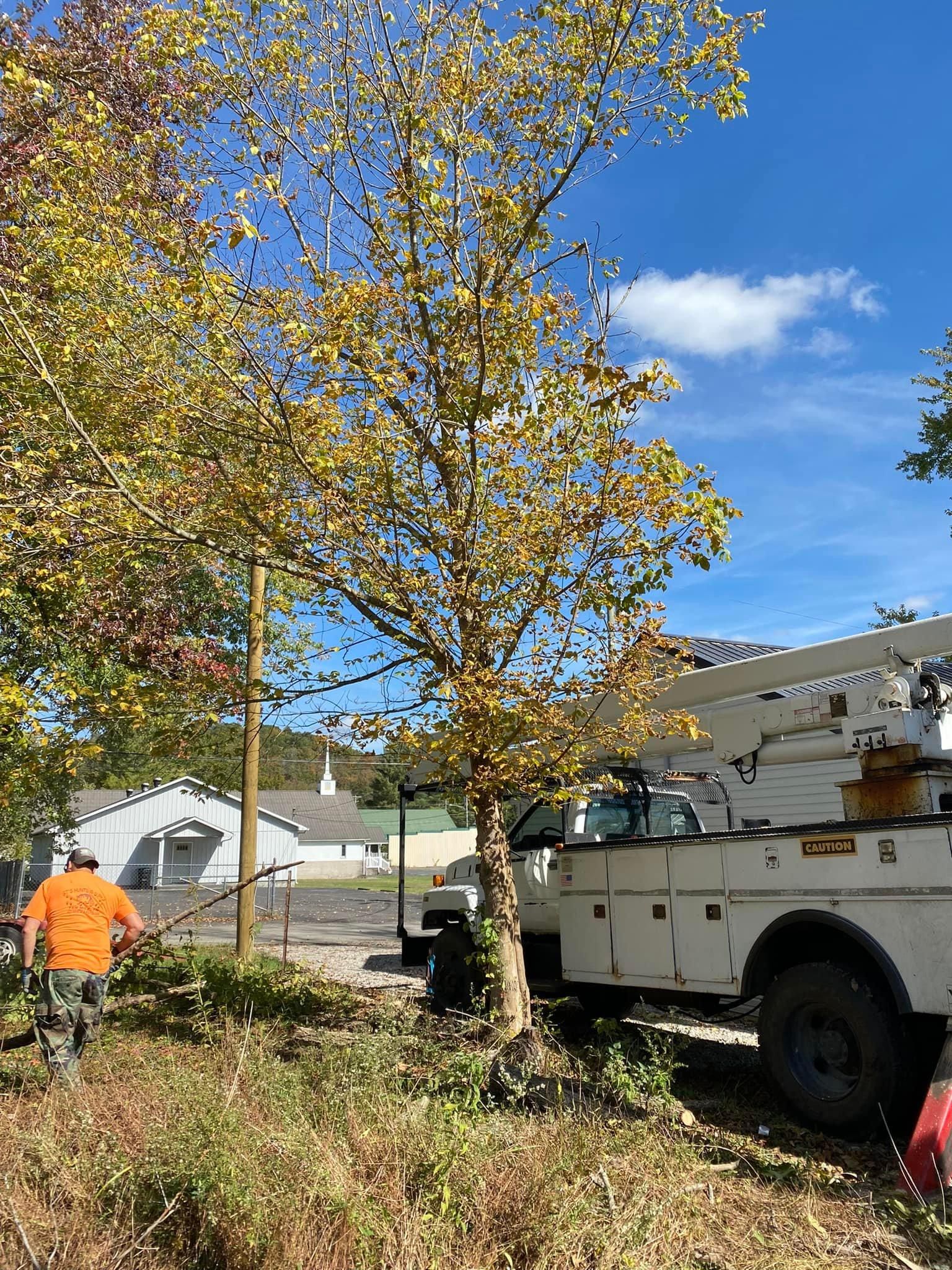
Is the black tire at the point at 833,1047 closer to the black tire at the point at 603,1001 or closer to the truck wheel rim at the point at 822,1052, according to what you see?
the truck wheel rim at the point at 822,1052

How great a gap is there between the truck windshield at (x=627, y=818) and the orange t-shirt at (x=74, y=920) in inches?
169

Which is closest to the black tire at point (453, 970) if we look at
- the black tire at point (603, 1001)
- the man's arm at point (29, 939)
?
the black tire at point (603, 1001)

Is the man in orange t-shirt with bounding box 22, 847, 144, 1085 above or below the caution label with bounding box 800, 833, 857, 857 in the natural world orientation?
below

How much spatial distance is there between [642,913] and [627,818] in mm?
2095

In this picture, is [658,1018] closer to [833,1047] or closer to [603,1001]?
[603,1001]

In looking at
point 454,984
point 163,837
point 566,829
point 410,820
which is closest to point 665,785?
point 566,829

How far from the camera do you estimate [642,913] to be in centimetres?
766

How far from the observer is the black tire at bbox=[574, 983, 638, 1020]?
8875 millimetres

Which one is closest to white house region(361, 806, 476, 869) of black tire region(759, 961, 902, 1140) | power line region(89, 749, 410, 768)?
power line region(89, 749, 410, 768)

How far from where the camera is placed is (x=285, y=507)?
7.03m

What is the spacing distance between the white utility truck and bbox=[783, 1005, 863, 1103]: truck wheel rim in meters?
0.01

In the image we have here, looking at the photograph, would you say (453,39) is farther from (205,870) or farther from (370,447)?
(205,870)

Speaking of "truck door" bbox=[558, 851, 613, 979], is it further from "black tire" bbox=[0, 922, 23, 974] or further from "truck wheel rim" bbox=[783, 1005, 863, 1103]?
"black tire" bbox=[0, 922, 23, 974]

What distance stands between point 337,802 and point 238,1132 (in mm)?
64325
